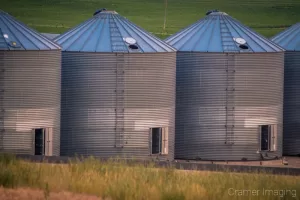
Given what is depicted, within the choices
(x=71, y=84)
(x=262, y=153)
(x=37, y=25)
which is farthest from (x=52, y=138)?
(x=37, y=25)

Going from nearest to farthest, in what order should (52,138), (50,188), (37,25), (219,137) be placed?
(50,188) < (52,138) < (219,137) < (37,25)

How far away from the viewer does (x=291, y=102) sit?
2157 inches

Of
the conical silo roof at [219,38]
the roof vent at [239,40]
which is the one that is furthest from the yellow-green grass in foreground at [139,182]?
the roof vent at [239,40]

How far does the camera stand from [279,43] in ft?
184

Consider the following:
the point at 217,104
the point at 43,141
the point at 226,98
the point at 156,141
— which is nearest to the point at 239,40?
the point at 226,98

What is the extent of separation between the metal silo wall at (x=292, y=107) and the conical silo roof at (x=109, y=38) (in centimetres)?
788

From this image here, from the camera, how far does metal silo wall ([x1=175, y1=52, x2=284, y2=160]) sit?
50.4m

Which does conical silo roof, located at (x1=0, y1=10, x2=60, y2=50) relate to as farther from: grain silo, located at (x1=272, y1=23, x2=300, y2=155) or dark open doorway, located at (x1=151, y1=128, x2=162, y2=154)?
grain silo, located at (x1=272, y1=23, x2=300, y2=155)

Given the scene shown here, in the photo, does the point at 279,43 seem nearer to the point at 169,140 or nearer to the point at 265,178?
the point at 169,140

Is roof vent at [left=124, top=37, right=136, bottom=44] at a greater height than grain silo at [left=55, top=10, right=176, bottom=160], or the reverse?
roof vent at [left=124, top=37, right=136, bottom=44]

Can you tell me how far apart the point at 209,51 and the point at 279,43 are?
22.0ft

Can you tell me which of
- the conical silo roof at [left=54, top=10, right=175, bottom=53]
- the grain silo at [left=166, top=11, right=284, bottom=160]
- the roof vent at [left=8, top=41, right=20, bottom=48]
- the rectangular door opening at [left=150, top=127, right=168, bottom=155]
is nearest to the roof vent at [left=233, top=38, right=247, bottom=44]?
the grain silo at [left=166, top=11, right=284, bottom=160]

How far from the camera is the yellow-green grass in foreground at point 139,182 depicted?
107 ft

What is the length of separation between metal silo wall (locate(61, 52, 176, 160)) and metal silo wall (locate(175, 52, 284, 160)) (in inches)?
100
